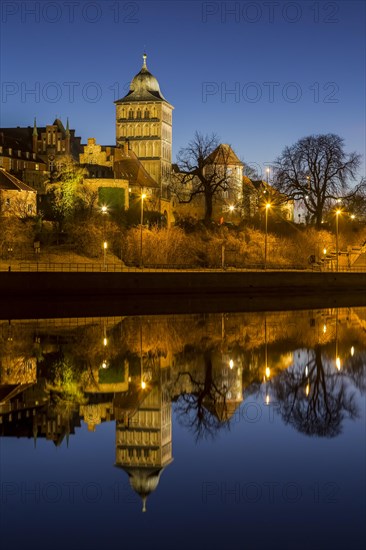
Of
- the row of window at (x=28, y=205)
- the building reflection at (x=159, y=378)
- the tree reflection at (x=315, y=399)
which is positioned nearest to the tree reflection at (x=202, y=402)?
the building reflection at (x=159, y=378)

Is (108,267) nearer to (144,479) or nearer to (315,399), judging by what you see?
(315,399)

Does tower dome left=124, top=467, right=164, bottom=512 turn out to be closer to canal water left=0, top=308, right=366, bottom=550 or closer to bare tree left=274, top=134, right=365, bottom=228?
canal water left=0, top=308, right=366, bottom=550

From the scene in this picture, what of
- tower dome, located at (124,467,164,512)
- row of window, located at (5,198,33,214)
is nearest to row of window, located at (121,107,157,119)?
row of window, located at (5,198,33,214)

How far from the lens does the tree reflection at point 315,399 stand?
67.9ft

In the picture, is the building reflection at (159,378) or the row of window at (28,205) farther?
A: the row of window at (28,205)

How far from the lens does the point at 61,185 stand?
9312cm

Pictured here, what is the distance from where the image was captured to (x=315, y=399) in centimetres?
2427

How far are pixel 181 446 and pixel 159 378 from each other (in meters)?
9.06

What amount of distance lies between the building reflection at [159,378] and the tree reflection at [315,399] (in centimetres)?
3

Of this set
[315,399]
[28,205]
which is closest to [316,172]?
[28,205]

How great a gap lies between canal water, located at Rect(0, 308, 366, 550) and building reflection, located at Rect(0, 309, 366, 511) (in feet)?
0.19

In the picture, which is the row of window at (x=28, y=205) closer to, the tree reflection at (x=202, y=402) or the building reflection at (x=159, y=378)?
the building reflection at (x=159, y=378)

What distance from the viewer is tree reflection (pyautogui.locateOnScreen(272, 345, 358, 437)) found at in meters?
20.7

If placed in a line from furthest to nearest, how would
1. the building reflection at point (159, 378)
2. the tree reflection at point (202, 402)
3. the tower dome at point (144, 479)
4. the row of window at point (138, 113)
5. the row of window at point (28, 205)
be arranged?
Answer: the row of window at point (138, 113)
the row of window at point (28, 205)
the tree reflection at point (202, 402)
the building reflection at point (159, 378)
the tower dome at point (144, 479)
